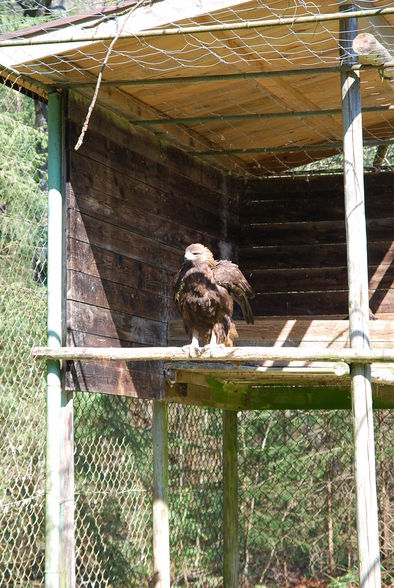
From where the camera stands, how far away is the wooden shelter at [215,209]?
15.1 feet

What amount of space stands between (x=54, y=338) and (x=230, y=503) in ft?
9.60

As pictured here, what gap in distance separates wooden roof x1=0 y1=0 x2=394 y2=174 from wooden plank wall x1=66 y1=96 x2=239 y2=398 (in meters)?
0.21

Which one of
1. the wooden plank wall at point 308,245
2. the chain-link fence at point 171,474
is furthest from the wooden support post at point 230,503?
the wooden plank wall at point 308,245

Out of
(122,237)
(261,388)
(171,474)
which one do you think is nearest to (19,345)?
(122,237)

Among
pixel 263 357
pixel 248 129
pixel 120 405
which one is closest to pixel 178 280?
pixel 263 357

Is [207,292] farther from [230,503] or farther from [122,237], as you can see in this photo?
[230,503]

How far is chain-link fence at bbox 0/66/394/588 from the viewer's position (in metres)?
6.88

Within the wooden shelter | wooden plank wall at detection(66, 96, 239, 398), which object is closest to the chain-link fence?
the wooden shelter

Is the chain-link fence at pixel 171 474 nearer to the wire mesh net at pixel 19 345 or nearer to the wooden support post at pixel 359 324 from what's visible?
the wire mesh net at pixel 19 345

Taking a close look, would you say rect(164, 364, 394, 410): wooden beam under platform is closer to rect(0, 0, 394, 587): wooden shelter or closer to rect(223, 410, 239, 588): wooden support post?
rect(0, 0, 394, 587): wooden shelter

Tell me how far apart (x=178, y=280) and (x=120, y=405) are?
294cm

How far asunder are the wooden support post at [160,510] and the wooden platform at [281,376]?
0.29 meters

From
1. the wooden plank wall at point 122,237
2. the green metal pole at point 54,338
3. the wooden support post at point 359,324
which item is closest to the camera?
the wooden support post at point 359,324

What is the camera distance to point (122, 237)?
555 cm
